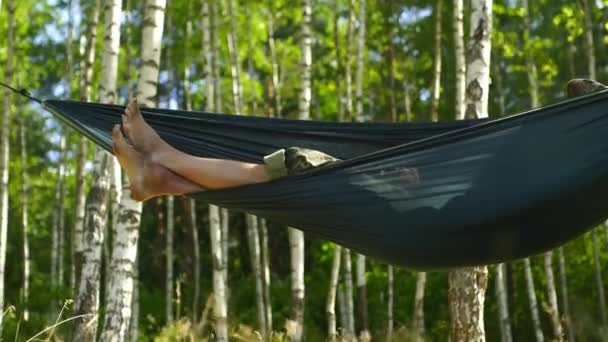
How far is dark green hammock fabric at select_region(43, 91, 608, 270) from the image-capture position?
251 centimetres

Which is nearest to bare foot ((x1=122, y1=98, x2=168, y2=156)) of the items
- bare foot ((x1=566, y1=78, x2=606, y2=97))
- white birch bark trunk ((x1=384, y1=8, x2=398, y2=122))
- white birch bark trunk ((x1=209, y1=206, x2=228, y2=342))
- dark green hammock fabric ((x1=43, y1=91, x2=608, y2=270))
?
dark green hammock fabric ((x1=43, y1=91, x2=608, y2=270))

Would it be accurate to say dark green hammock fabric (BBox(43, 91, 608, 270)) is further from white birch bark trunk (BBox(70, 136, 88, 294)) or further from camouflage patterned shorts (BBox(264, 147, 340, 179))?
white birch bark trunk (BBox(70, 136, 88, 294))

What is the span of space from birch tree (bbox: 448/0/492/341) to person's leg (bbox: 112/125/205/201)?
4.83 feet

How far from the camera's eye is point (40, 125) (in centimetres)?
1589

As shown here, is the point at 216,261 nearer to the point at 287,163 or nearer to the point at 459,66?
the point at 459,66

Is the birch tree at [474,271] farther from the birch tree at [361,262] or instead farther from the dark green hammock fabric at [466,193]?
the birch tree at [361,262]

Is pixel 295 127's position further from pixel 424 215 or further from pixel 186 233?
pixel 186 233

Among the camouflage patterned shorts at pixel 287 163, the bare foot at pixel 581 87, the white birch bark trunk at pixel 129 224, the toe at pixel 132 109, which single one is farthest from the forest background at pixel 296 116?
the bare foot at pixel 581 87

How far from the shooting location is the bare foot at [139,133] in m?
2.93

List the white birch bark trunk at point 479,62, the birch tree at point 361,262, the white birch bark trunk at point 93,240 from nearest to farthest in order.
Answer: the white birch bark trunk at point 479,62, the white birch bark trunk at point 93,240, the birch tree at point 361,262

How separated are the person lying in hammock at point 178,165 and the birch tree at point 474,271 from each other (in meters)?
0.89

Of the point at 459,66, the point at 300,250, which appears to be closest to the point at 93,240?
the point at 300,250

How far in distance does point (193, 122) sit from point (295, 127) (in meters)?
0.37

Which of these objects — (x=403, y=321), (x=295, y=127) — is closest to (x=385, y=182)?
(x=295, y=127)
